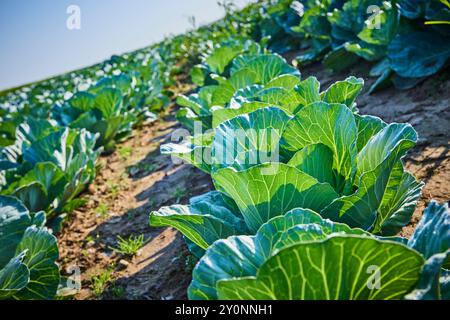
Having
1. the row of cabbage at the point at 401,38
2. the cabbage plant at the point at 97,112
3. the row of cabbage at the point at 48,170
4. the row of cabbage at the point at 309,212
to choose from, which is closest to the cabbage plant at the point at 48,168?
the row of cabbage at the point at 48,170

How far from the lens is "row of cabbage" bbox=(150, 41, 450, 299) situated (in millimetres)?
933

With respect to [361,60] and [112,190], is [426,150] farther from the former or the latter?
[112,190]

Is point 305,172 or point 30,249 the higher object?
point 305,172

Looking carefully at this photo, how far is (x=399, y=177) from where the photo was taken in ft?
4.73

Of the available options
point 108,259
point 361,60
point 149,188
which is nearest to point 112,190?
point 149,188

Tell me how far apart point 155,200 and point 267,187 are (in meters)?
2.49

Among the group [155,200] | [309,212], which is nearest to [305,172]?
[309,212]

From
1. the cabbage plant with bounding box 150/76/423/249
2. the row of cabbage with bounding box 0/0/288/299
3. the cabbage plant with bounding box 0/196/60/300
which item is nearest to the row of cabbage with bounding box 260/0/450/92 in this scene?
the cabbage plant with bounding box 150/76/423/249

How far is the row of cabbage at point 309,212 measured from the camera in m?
0.93

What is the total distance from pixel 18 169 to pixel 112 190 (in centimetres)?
93

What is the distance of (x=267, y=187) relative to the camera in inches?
54.5

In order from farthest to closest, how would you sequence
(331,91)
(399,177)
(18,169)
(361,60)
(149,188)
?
(361,60)
(149,188)
(18,169)
(331,91)
(399,177)

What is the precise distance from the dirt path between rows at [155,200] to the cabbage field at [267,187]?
0.05 feet

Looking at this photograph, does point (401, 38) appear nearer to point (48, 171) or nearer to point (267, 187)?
point (267, 187)
